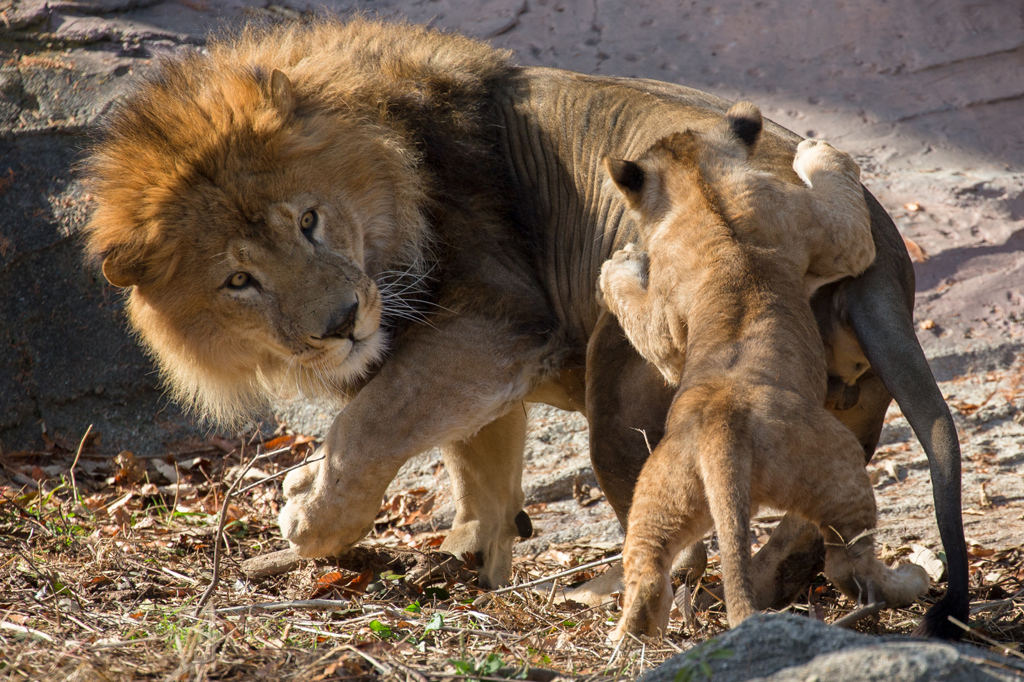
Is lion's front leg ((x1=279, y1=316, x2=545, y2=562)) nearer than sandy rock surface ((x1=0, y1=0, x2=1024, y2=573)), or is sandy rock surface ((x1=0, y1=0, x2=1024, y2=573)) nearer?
lion's front leg ((x1=279, y1=316, x2=545, y2=562))

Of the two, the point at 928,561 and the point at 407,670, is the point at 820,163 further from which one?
the point at 407,670

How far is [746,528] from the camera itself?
7.47 feet

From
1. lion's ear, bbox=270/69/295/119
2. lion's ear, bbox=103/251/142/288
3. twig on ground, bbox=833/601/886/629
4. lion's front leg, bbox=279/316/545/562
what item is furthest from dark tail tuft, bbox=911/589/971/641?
lion's ear, bbox=103/251/142/288

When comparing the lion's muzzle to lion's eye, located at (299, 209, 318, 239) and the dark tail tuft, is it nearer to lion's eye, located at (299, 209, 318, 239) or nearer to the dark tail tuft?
lion's eye, located at (299, 209, 318, 239)

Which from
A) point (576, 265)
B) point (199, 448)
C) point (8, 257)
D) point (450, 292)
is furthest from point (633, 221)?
point (8, 257)

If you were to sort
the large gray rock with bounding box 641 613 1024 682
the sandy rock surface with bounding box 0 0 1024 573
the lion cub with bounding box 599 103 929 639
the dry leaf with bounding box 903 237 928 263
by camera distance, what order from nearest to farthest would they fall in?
the large gray rock with bounding box 641 613 1024 682 < the lion cub with bounding box 599 103 929 639 < the sandy rock surface with bounding box 0 0 1024 573 < the dry leaf with bounding box 903 237 928 263

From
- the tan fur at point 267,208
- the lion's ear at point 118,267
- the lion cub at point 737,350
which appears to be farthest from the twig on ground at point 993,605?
the lion's ear at point 118,267

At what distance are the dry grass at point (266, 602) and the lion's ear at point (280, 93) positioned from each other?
3.77 ft

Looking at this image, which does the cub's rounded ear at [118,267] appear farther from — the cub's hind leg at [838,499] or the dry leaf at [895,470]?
the dry leaf at [895,470]

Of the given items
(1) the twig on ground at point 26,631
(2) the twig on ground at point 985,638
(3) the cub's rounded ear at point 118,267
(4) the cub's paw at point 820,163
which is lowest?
(1) the twig on ground at point 26,631

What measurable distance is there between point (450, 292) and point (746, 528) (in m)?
1.62

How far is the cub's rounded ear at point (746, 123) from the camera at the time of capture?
2975 millimetres

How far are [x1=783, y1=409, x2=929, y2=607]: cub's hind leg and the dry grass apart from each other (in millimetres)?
399

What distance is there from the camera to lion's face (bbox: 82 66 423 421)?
10.7ft
